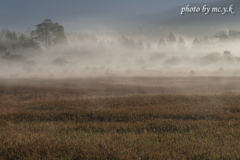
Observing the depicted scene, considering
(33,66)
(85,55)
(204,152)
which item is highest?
(85,55)

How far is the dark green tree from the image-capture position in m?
51.9

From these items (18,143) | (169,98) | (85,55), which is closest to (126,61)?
(85,55)

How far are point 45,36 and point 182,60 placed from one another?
42961 millimetres

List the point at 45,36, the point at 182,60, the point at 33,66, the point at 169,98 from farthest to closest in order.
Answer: the point at 182,60 < the point at 45,36 < the point at 33,66 < the point at 169,98

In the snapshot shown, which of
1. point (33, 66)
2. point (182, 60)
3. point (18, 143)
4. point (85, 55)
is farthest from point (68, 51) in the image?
point (18, 143)

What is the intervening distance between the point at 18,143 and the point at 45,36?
52.8 metres

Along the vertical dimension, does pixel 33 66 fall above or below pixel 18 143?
above

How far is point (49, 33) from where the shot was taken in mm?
53125

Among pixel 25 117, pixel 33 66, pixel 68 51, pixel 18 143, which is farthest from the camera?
pixel 68 51

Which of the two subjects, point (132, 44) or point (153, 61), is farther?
point (132, 44)

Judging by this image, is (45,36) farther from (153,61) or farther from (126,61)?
(153,61)

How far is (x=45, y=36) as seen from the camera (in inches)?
2084

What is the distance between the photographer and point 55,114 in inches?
332

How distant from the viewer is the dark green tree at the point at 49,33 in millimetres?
51875
